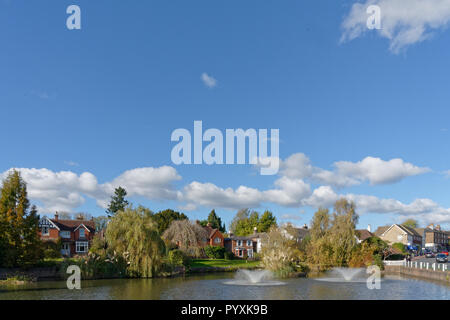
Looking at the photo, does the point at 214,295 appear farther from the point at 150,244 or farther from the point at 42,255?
the point at 42,255

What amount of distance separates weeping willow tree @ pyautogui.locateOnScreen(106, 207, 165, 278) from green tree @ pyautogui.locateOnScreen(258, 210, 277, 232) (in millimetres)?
61279

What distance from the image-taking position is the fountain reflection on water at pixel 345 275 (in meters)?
42.8

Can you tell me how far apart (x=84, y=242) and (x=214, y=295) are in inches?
1863

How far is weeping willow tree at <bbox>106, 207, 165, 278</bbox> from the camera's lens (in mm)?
45344

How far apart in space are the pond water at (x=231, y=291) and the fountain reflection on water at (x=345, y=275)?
10.5 ft

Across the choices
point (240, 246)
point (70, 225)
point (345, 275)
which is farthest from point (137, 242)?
point (240, 246)

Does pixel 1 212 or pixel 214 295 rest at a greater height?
pixel 1 212

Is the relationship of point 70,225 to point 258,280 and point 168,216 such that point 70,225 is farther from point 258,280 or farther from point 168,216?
point 258,280

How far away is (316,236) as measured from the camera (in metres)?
58.1

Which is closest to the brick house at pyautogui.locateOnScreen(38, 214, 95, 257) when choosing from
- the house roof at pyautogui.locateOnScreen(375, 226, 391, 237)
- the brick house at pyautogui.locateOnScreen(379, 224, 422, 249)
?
the brick house at pyautogui.locateOnScreen(379, 224, 422, 249)
